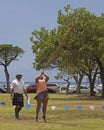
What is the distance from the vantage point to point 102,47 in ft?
145

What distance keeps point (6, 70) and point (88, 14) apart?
3893cm

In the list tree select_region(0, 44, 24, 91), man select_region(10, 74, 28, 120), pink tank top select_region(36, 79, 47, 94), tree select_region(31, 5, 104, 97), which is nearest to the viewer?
pink tank top select_region(36, 79, 47, 94)

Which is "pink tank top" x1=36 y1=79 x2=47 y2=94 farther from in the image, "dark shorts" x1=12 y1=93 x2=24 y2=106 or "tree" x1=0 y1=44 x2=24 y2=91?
"tree" x1=0 y1=44 x2=24 y2=91

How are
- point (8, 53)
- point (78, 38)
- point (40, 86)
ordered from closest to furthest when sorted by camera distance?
1. point (40, 86)
2. point (78, 38)
3. point (8, 53)

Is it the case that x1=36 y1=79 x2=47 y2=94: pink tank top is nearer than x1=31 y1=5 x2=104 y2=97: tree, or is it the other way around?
x1=36 y1=79 x2=47 y2=94: pink tank top

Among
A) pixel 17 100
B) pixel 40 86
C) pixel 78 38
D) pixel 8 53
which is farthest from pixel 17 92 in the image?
pixel 8 53

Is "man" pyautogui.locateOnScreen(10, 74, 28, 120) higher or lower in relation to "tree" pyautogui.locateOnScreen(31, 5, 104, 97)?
lower

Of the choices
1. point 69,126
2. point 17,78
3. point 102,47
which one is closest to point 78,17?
point 102,47

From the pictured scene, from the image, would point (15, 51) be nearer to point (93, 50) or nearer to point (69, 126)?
point (93, 50)

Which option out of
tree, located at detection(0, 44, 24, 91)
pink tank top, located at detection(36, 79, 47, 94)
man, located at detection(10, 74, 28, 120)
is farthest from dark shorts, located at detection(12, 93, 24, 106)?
tree, located at detection(0, 44, 24, 91)

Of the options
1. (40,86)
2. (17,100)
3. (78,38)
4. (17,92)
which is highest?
(78,38)

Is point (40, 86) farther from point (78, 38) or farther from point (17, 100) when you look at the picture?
point (78, 38)

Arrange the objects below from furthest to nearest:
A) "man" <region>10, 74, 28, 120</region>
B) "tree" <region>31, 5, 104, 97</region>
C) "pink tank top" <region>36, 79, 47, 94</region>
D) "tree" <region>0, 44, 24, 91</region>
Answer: "tree" <region>0, 44, 24, 91</region> → "tree" <region>31, 5, 104, 97</region> → "man" <region>10, 74, 28, 120</region> → "pink tank top" <region>36, 79, 47, 94</region>

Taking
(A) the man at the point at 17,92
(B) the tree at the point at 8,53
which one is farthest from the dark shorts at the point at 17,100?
(B) the tree at the point at 8,53
